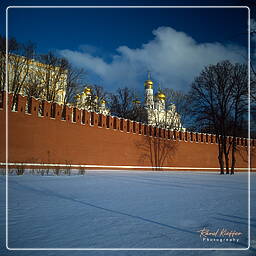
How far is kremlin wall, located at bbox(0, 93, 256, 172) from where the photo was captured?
42.5 feet

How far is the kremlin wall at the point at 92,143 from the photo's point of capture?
12969mm

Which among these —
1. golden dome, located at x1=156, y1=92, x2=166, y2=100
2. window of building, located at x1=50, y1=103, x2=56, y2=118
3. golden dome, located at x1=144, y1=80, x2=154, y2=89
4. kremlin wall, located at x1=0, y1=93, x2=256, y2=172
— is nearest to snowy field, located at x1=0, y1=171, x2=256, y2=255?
kremlin wall, located at x1=0, y1=93, x2=256, y2=172

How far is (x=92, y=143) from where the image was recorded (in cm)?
1606

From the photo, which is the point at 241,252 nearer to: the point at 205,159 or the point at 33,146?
the point at 33,146

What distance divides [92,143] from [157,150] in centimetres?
661

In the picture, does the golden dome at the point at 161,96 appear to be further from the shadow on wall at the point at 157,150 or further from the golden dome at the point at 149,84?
the shadow on wall at the point at 157,150

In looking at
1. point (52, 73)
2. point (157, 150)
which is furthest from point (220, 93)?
point (52, 73)

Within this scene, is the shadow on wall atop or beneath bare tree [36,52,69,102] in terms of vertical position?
beneath

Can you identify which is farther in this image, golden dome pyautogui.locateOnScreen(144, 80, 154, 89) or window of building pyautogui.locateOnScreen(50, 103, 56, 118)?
golden dome pyautogui.locateOnScreen(144, 80, 154, 89)

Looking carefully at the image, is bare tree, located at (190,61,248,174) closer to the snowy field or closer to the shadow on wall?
the shadow on wall

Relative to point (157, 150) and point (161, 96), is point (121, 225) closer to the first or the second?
point (157, 150)

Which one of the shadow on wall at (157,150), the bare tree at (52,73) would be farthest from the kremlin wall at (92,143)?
the bare tree at (52,73)

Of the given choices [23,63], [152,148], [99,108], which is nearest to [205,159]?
Answer: [152,148]

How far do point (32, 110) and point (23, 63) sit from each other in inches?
291
